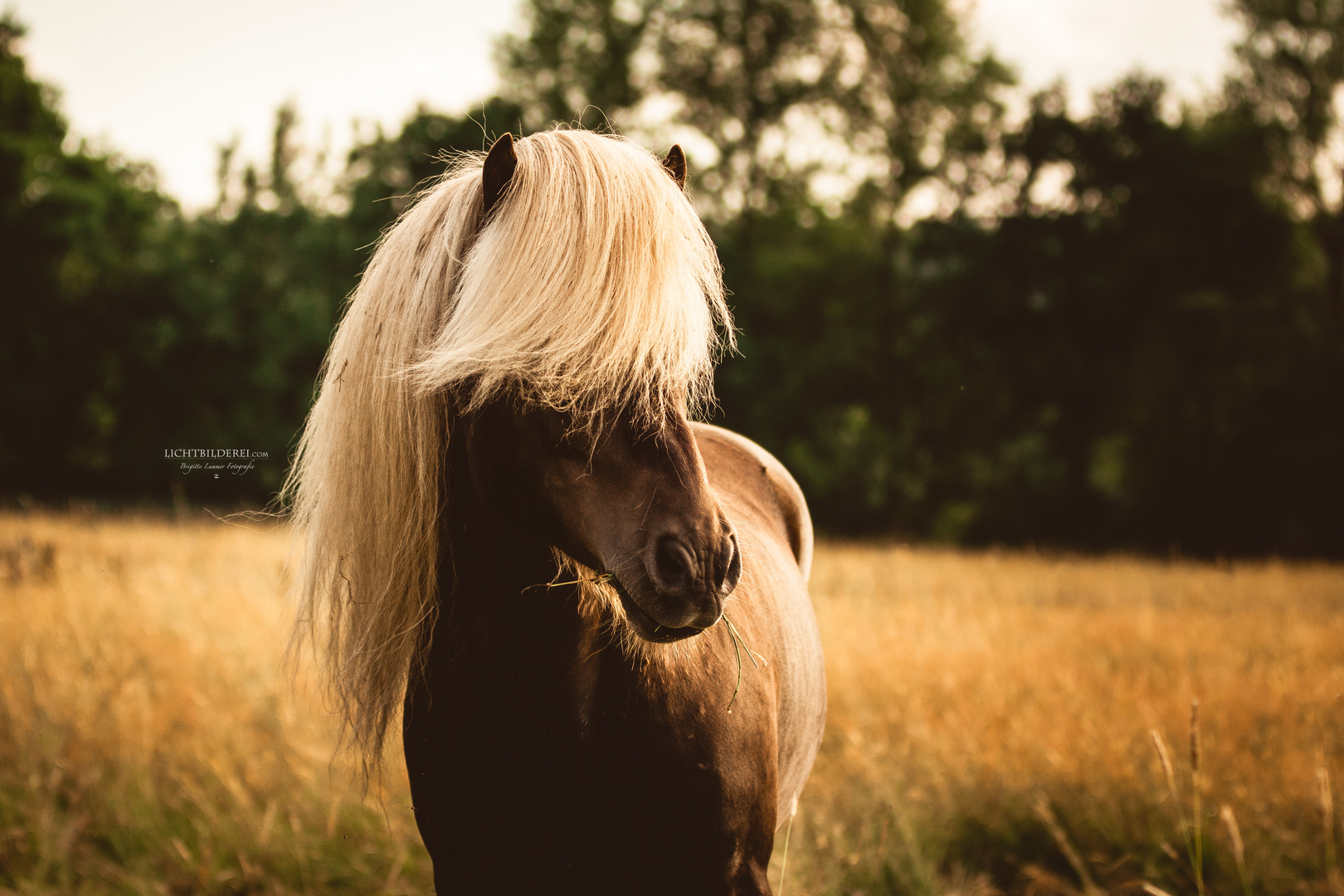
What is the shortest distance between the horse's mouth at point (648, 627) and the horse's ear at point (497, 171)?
2.58ft

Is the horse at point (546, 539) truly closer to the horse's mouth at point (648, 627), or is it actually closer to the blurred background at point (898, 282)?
the horse's mouth at point (648, 627)

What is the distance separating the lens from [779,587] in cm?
240

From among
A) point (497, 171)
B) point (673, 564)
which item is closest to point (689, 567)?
point (673, 564)

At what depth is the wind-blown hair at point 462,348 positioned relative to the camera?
137 centimetres

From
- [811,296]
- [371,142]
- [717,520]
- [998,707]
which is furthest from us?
[811,296]

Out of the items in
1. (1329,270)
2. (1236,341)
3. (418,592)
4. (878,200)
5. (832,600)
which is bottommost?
(832,600)

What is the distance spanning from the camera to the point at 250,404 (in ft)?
62.5

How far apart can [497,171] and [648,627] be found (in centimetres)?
90

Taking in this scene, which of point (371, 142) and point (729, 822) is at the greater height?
point (371, 142)

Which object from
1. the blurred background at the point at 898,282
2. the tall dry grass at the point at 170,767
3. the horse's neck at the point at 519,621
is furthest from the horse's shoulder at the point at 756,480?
the blurred background at the point at 898,282

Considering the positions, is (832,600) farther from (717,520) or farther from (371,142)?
(371,142)

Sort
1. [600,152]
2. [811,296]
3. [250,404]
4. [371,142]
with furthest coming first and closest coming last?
1. [811,296]
2. [250,404]
3. [371,142]
4. [600,152]

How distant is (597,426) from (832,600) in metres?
6.96

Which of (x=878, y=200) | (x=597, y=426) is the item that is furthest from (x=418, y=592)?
(x=878, y=200)
